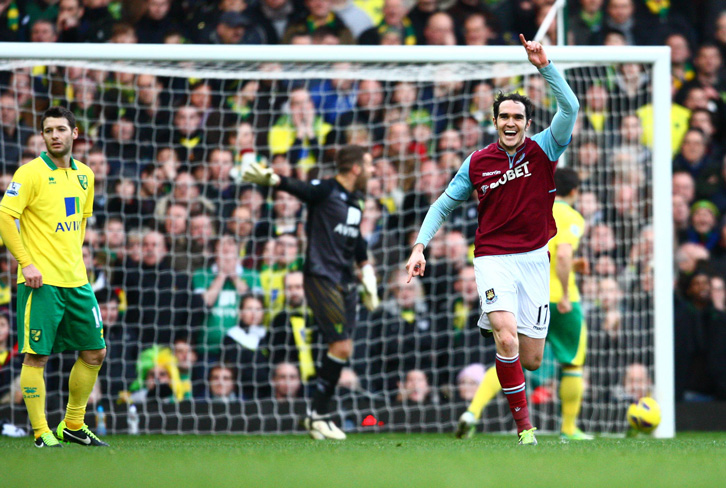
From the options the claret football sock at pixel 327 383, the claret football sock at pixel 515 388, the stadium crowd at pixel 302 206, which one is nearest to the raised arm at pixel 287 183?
the claret football sock at pixel 327 383

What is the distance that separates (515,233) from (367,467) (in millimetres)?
1911

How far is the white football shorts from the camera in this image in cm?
511

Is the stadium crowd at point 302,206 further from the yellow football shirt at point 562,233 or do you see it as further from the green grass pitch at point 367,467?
the green grass pitch at point 367,467

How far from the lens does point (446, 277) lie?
8133 millimetres

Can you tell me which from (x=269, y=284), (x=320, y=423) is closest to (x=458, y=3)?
(x=269, y=284)

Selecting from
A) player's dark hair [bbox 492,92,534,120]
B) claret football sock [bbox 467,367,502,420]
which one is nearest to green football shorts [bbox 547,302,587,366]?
claret football sock [bbox 467,367,502,420]

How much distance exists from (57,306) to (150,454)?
1286 mm

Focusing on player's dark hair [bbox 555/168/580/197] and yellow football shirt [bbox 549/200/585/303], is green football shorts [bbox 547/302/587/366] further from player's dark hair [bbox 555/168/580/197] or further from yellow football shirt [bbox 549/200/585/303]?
player's dark hair [bbox 555/168/580/197]

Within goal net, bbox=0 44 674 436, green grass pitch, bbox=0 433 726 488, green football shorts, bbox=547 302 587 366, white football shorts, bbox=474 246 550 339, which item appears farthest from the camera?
goal net, bbox=0 44 674 436

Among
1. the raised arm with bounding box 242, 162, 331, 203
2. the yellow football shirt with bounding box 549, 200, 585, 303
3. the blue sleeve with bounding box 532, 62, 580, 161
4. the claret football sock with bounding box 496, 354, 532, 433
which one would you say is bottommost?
the claret football sock with bounding box 496, 354, 532, 433

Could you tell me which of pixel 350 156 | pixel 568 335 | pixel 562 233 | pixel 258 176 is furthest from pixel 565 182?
pixel 258 176

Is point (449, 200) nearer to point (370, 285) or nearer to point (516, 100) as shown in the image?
point (516, 100)

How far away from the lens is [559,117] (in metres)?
5.07

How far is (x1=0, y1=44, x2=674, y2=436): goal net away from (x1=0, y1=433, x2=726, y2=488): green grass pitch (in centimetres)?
296
